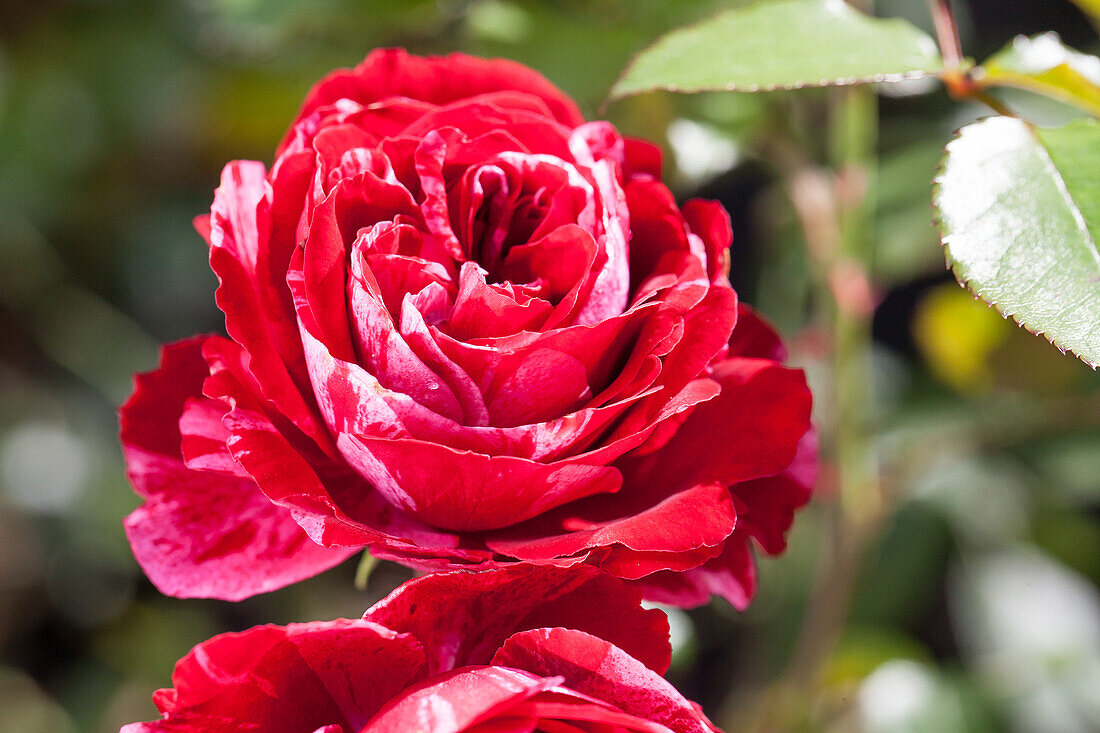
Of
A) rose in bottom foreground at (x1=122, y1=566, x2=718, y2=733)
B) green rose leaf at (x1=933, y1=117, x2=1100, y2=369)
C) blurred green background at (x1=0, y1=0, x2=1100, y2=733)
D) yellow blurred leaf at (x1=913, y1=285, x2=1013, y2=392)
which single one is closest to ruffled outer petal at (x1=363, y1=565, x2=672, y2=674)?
rose in bottom foreground at (x1=122, y1=566, x2=718, y2=733)

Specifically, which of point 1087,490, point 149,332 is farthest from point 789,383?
point 149,332

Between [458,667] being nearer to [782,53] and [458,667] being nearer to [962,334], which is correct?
[782,53]

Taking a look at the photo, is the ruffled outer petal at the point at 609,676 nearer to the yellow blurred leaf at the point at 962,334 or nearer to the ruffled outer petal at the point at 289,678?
the ruffled outer petal at the point at 289,678

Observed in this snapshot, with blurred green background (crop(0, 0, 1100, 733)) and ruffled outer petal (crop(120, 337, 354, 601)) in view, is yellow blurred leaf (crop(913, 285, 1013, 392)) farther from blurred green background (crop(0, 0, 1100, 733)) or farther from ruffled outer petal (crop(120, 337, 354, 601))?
ruffled outer petal (crop(120, 337, 354, 601))

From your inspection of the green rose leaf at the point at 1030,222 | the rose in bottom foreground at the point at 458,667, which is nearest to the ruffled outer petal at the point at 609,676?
the rose in bottom foreground at the point at 458,667

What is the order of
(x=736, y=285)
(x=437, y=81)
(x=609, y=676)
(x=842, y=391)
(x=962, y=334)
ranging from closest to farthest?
(x=609, y=676) < (x=437, y=81) < (x=842, y=391) < (x=962, y=334) < (x=736, y=285)

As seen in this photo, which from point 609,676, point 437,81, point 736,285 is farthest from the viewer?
point 736,285

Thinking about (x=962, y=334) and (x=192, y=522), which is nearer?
(x=192, y=522)

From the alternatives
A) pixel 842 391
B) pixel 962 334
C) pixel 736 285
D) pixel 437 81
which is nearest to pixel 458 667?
pixel 437 81

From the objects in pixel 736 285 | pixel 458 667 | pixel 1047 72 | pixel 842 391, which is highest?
pixel 1047 72
